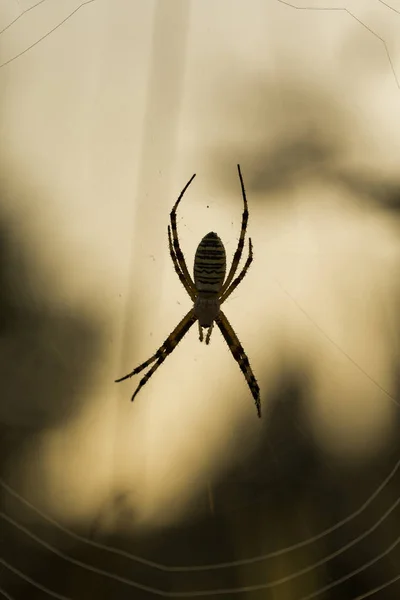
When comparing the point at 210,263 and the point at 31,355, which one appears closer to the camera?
the point at 210,263

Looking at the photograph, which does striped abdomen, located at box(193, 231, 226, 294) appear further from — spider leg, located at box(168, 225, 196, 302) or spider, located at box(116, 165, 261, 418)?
spider leg, located at box(168, 225, 196, 302)

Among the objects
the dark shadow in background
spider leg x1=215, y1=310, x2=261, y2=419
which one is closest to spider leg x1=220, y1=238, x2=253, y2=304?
spider leg x1=215, y1=310, x2=261, y2=419

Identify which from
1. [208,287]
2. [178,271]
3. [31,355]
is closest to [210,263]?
[208,287]

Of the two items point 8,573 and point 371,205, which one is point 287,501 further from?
point 371,205

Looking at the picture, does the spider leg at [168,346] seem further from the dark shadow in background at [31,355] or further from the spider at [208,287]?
the dark shadow in background at [31,355]

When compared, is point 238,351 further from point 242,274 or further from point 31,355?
point 31,355

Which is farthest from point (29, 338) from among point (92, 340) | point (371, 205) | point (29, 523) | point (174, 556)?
point (371, 205)

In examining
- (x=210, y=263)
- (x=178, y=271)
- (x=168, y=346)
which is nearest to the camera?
(x=210, y=263)

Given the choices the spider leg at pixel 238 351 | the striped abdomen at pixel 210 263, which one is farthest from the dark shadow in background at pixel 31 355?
the striped abdomen at pixel 210 263
